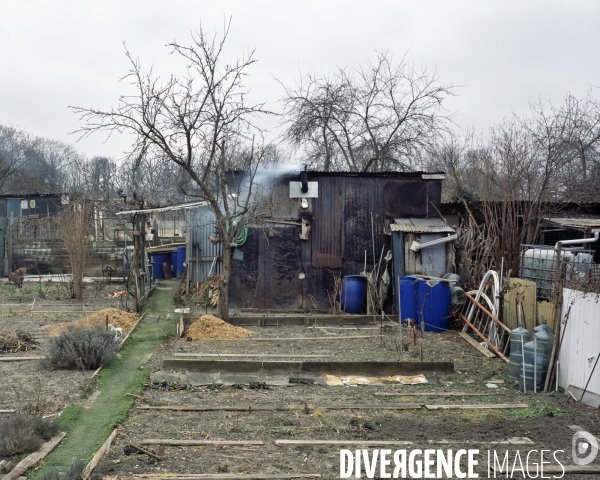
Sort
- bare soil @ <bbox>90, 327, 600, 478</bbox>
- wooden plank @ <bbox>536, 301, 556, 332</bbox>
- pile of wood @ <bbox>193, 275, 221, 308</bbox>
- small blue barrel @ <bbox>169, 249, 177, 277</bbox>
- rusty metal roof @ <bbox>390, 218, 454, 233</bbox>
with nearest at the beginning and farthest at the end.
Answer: bare soil @ <bbox>90, 327, 600, 478</bbox> → wooden plank @ <bbox>536, 301, 556, 332</bbox> → rusty metal roof @ <bbox>390, 218, 454, 233</bbox> → pile of wood @ <bbox>193, 275, 221, 308</bbox> → small blue barrel @ <bbox>169, 249, 177, 277</bbox>

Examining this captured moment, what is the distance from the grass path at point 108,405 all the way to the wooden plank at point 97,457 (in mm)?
148

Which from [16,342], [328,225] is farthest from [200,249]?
[16,342]

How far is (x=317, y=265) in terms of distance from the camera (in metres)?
17.0

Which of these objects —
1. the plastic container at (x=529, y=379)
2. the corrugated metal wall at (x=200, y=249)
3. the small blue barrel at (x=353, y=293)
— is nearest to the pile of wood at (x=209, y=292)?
the corrugated metal wall at (x=200, y=249)

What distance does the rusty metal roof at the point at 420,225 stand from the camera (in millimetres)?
15883

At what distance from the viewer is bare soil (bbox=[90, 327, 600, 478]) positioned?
19.4 ft

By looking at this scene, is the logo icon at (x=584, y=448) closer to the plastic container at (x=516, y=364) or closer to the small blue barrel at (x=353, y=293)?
the plastic container at (x=516, y=364)

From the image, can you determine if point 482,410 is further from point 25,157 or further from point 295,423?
point 25,157

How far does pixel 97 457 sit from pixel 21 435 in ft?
2.90

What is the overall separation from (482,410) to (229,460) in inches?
142

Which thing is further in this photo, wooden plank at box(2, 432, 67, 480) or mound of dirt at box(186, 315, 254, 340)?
mound of dirt at box(186, 315, 254, 340)

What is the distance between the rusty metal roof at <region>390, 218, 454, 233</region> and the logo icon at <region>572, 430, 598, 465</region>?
368 inches

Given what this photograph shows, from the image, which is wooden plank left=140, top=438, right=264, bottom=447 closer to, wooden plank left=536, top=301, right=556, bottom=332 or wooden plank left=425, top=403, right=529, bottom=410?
wooden plank left=425, top=403, right=529, bottom=410

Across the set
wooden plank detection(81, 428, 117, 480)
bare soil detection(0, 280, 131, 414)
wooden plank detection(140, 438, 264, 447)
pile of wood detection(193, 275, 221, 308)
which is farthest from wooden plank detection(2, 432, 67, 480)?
pile of wood detection(193, 275, 221, 308)
